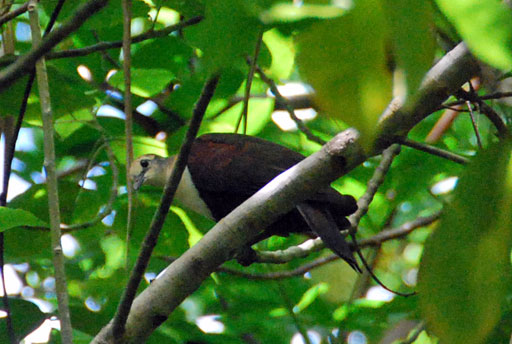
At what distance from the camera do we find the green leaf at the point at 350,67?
48 centimetres

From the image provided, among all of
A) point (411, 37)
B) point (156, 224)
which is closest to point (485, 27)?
point (411, 37)

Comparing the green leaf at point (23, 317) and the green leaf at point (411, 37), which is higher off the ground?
the green leaf at point (23, 317)

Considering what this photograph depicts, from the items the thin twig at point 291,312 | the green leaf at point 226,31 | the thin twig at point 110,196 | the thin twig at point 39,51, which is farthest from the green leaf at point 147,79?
the green leaf at point 226,31

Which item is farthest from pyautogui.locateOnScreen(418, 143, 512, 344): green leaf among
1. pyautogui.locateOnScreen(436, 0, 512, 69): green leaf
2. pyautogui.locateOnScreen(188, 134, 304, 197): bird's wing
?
pyautogui.locateOnScreen(188, 134, 304, 197): bird's wing

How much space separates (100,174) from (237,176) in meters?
0.65

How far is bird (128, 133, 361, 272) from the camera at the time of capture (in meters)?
2.86

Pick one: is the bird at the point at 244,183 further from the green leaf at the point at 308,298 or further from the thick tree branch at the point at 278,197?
the thick tree branch at the point at 278,197

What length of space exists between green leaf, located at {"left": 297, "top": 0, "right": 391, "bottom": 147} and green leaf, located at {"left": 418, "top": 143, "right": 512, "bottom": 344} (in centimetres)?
12

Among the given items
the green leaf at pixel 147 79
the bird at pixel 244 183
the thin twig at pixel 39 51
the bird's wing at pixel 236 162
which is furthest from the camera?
the bird's wing at pixel 236 162

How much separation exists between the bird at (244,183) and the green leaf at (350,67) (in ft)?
7.56

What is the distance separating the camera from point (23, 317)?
2.38 m

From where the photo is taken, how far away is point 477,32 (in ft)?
1.57

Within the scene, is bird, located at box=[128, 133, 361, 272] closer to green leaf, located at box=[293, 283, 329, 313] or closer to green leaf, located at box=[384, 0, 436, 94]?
green leaf, located at box=[293, 283, 329, 313]

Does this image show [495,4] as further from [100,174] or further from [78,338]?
[100,174]
